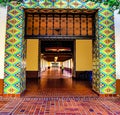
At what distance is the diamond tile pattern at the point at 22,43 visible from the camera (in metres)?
4.63

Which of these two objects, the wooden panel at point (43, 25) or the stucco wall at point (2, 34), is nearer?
the stucco wall at point (2, 34)

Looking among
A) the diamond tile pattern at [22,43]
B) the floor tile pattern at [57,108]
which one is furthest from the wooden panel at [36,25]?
the floor tile pattern at [57,108]

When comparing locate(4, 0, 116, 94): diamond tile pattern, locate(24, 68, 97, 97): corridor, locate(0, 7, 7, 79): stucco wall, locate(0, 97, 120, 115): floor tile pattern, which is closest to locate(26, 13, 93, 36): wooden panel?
locate(4, 0, 116, 94): diamond tile pattern

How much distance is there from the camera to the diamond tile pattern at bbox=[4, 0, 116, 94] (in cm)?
463

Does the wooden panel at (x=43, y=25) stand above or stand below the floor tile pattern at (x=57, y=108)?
above

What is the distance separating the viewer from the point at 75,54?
10.8 metres

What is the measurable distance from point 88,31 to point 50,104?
9.65 ft

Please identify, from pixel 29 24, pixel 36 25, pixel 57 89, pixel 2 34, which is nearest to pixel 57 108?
pixel 57 89

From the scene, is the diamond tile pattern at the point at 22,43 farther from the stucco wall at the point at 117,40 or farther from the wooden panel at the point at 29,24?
the wooden panel at the point at 29,24

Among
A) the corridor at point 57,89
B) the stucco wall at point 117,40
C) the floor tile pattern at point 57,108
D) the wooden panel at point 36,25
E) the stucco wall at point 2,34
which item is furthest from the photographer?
the wooden panel at point 36,25

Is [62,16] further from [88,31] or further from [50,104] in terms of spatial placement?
[50,104]

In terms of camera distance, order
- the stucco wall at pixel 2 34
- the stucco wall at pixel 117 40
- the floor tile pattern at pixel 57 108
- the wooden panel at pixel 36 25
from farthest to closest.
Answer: the wooden panel at pixel 36 25 → the stucco wall at pixel 117 40 → the stucco wall at pixel 2 34 → the floor tile pattern at pixel 57 108

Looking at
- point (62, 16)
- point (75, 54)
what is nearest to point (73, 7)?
point (62, 16)

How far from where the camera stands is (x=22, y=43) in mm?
4824
